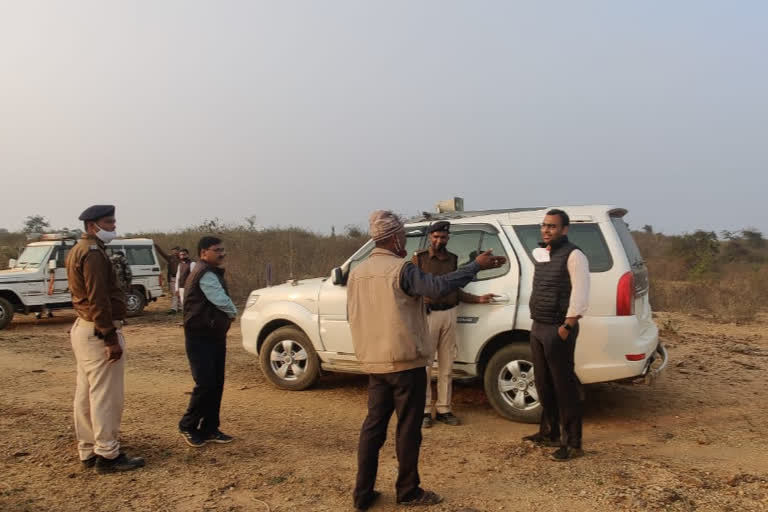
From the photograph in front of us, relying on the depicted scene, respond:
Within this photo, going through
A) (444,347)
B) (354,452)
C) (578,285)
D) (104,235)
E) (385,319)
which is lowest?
(354,452)

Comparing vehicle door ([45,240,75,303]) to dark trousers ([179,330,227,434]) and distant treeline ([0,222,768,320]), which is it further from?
dark trousers ([179,330,227,434])

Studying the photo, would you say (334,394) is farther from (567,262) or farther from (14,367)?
(14,367)

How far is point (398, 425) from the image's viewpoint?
11.2ft

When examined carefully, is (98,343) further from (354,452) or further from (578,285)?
(578,285)

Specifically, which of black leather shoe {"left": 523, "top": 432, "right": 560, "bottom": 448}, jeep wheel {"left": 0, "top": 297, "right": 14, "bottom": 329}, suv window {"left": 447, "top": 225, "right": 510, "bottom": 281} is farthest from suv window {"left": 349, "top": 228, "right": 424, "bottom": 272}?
jeep wheel {"left": 0, "top": 297, "right": 14, "bottom": 329}

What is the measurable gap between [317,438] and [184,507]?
1.44 meters

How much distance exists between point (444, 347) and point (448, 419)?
68cm

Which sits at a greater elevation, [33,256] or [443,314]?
[33,256]

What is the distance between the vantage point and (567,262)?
4.11 m

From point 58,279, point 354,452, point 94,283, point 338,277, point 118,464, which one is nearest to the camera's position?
point 94,283

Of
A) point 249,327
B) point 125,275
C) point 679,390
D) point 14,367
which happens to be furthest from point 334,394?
point 125,275

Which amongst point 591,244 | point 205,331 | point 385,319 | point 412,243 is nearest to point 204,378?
point 205,331

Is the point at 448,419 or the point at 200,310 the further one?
the point at 448,419

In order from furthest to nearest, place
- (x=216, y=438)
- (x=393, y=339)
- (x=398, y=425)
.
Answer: (x=216, y=438) → (x=398, y=425) → (x=393, y=339)
